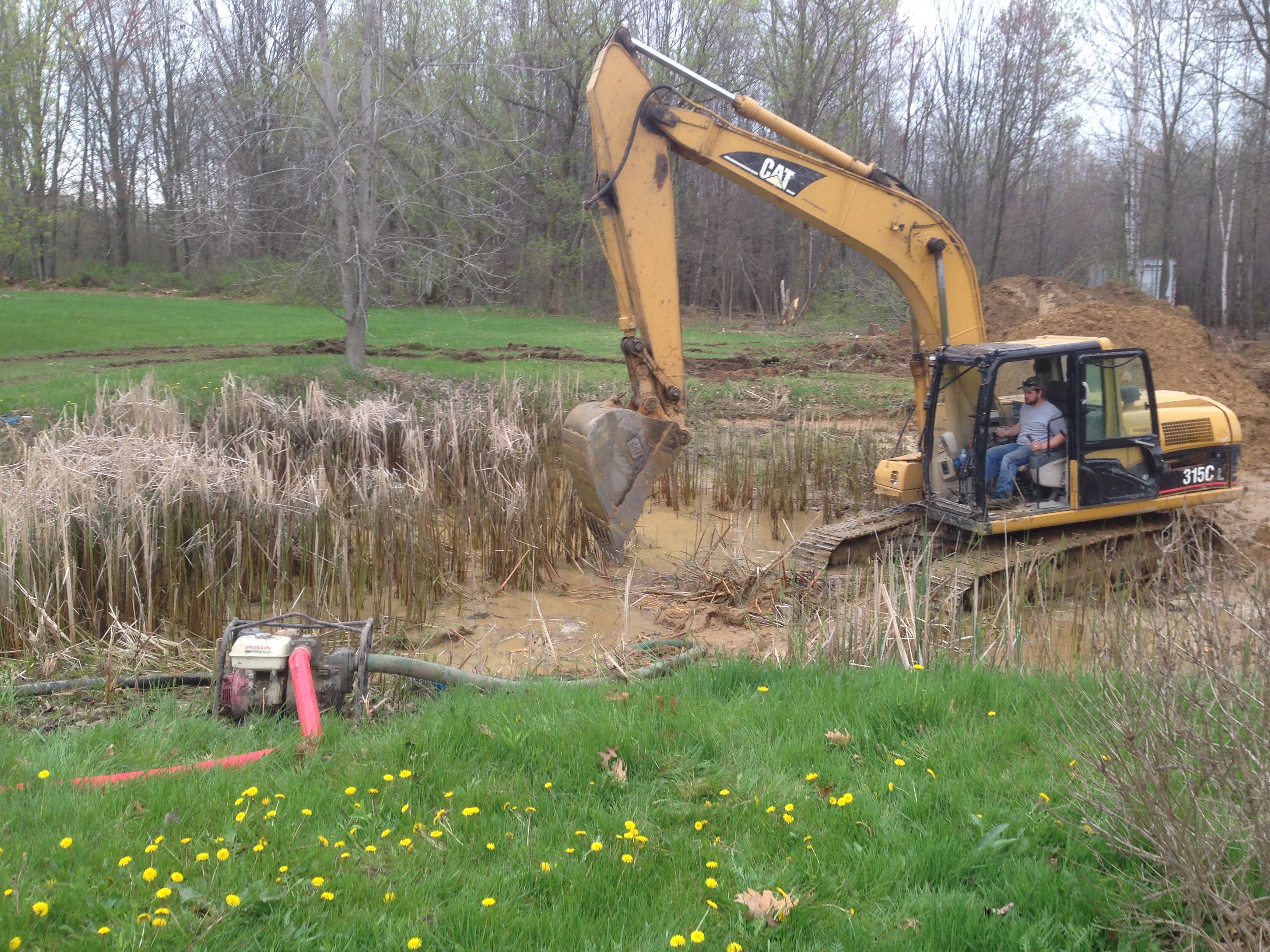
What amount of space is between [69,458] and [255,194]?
11061 millimetres

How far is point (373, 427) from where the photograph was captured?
34.8ft

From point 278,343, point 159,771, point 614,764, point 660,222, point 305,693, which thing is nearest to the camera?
point 159,771

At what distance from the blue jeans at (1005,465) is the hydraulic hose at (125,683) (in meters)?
5.82

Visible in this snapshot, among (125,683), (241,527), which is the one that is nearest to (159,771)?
(125,683)

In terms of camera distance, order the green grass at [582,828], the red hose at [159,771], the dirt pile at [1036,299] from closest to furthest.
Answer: the green grass at [582,828]
the red hose at [159,771]
the dirt pile at [1036,299]

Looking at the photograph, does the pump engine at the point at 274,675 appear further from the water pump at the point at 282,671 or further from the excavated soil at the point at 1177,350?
the excavated soil at the point at 1177,350

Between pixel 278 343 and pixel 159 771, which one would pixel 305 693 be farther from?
pixel 278 343

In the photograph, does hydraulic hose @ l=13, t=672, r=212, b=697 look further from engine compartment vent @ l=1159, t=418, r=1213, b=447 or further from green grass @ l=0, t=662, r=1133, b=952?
engine compartment vent @ l=1159, t=418, r=1213, b=447

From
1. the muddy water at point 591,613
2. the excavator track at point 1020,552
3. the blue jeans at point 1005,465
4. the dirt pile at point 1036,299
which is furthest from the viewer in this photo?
the dirt pile at point 1036,299

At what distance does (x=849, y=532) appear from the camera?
8289 mm

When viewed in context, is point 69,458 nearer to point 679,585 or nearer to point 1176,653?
point 679,585

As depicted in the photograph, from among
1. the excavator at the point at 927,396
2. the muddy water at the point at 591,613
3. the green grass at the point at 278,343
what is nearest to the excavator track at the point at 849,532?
the excavator at the point at 927,396

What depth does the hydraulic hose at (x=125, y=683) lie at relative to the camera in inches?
201

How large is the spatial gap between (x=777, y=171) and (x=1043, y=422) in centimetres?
295
